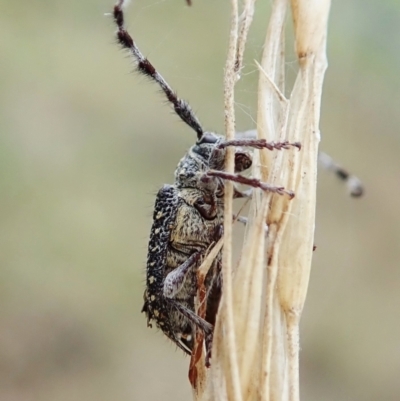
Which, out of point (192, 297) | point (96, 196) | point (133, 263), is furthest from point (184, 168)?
point (96, 196)

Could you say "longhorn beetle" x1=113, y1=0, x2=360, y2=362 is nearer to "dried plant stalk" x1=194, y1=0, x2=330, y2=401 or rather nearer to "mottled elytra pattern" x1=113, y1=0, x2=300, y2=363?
"mottled elytra pattern" x1=113, y1=0, x2=300, y2=363

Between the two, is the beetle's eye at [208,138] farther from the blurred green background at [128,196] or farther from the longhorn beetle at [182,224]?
the blurred green background at [128,196]

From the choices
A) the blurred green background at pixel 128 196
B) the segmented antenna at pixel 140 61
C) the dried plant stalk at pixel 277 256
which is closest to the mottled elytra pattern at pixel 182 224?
the segmented antenna at pixel 140 61

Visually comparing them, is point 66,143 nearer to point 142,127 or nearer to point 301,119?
point 142,127

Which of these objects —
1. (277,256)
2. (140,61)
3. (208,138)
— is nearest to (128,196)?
(208,138)

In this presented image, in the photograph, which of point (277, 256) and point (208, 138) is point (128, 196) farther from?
point (277, 256)

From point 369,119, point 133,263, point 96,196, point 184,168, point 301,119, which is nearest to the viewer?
point 301,119
